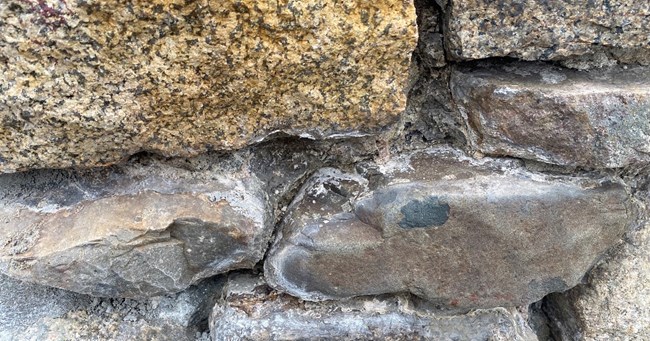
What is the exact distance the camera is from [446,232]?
0.85 meters

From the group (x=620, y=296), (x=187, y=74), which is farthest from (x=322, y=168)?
(x=620, y=296)

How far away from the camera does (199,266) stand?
0.89m

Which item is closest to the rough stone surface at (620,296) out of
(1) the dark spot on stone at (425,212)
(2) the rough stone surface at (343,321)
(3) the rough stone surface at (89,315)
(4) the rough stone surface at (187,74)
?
(2) the rough stone surface at (343,321)

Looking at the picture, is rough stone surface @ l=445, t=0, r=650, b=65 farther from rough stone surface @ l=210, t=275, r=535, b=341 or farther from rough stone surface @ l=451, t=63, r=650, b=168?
rough stone surface @ l=210, t=275, r=535, b=341

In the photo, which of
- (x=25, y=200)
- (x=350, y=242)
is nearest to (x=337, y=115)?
(x=350, y=242)

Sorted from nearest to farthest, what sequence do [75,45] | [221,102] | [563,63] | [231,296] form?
[75,45] < [221,102] < [563,63] < [231,296]

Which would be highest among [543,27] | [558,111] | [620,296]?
[543,27]

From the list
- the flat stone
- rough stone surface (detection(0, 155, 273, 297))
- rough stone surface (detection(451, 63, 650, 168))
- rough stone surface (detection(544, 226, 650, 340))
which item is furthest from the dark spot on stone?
rough stone surface (detection(544, 226, 650, 340))

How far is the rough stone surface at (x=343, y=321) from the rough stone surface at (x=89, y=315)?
0.23ft

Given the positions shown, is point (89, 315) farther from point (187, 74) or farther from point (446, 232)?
point (446, 232)

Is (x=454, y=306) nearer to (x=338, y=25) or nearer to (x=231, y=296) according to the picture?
(x=231, y=296)

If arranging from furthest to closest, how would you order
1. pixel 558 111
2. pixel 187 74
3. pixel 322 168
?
pixel 322 168 → pixel 558 111 → pixel 187 74

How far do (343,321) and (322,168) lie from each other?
28cm

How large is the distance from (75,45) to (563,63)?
0.74 m
